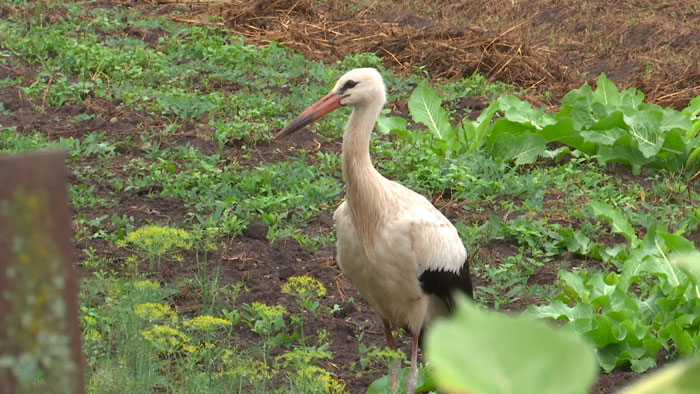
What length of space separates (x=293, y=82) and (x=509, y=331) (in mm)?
8629

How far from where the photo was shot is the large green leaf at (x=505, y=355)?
0.55 meters

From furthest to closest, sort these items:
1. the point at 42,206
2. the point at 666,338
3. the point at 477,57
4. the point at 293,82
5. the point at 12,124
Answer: the point at 477,57 → the point at 293,82 → the point at 12,124 → the point at 666,338 → the point at 42,206

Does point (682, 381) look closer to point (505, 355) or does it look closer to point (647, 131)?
point (505, 355)

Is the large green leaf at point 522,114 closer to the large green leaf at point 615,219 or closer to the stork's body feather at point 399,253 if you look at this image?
the large green leaf at point 615,219

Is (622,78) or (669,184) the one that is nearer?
(669,184)

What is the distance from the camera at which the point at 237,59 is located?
950 centimetres

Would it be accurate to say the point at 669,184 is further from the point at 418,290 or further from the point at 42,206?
the point at 42,206

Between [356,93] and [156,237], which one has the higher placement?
[356,93]

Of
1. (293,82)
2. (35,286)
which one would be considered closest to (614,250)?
(293,82)

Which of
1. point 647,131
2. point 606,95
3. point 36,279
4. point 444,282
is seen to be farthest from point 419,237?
point 606,95

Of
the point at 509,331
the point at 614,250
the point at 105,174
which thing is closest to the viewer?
the point at 509,331

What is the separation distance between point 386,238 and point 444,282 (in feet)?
1.32

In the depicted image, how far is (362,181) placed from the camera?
15.0ft

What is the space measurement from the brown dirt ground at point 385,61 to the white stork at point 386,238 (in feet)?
1.67
